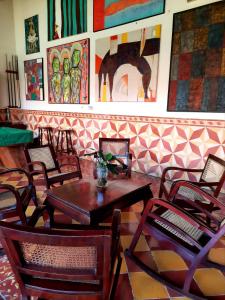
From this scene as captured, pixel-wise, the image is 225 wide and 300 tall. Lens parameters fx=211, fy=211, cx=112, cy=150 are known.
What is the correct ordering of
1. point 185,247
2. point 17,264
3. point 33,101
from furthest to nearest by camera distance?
point 33,101, point 185,247, point 17,264

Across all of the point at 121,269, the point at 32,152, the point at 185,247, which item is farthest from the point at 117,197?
the point at 32,152

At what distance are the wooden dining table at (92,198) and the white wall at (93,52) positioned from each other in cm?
184

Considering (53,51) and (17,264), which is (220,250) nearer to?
(17,264)

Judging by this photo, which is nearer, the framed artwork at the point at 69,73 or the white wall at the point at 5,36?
the framed artwork at the point at 69,73

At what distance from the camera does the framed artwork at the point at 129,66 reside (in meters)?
3.62

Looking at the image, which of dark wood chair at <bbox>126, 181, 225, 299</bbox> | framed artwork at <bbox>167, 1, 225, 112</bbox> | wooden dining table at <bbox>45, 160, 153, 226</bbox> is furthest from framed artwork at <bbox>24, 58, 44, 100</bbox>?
dark wood chair at <bbox>126, 181, 225, 299</bbox>

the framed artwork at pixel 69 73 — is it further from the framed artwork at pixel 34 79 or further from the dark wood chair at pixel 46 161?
the dark wood chair at pixel 46 161

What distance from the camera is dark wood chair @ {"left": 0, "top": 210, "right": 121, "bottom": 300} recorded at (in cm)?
85

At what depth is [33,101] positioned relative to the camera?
5941mm

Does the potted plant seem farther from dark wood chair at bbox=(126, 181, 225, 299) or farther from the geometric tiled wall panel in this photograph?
the geometric tiled wall panel

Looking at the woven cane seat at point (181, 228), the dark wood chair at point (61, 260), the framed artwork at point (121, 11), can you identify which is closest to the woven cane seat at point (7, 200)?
the dark wood chair at point (61, 260)

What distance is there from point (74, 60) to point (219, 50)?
3025 mm

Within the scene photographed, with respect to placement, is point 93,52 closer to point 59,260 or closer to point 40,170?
point 40,170

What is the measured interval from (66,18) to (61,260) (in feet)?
16.9
